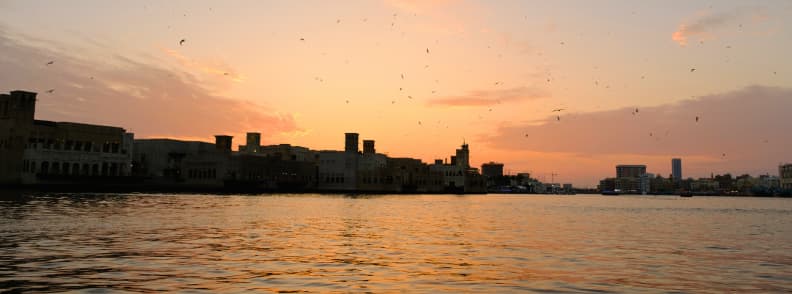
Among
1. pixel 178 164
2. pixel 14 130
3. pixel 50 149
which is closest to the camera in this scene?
pixel 14 130

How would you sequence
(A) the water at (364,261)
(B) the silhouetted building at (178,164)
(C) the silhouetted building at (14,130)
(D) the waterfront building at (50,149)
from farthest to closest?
(B) the silhouetted building at (178,164) < (D) the waterfront building at (50,149) < (C) the silhouetted building at (14,130) < (A) the water at (364,261)

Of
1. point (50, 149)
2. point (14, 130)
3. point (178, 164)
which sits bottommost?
point (178, 164)

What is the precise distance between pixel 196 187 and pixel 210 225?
151689 millimetres

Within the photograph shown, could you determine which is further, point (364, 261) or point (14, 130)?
point (14, 130)

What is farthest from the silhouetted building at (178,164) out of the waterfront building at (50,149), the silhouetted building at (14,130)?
the silhouetted building at (14,130)

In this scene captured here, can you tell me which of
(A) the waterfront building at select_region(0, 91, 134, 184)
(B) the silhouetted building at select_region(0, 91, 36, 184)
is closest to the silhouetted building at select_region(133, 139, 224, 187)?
(A) the waterfront building at select_region(0, 91, 134, 184)

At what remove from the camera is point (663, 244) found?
37625 millimetres

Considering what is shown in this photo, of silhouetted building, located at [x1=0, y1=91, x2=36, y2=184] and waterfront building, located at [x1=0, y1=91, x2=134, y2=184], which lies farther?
waterfront building, located at [x1=0, y1=91, x2=134, y2=184]

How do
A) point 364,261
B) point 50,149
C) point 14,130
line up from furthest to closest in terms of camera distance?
point 50,149 < point 14,130 < point 364,261

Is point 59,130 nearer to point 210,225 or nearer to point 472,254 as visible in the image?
point 210,225

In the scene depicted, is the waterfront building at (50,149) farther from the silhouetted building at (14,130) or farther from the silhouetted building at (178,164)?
the silhouetted building at (178,164)

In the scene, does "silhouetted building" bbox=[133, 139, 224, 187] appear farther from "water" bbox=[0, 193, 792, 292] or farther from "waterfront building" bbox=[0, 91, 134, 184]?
"water" bbox=[0, 193, 792, 292]

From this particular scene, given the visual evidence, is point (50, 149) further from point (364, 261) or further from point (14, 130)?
point (364, 261)

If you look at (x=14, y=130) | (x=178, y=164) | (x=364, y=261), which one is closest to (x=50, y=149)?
(x=14, y=130)
